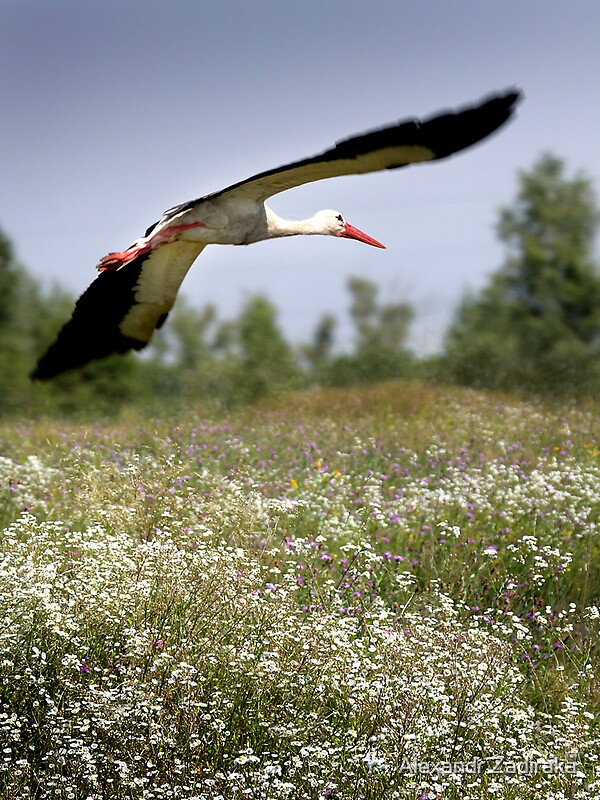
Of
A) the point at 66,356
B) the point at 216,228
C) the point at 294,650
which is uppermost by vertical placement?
the point at 216,228

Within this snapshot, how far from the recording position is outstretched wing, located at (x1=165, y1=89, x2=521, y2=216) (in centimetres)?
557

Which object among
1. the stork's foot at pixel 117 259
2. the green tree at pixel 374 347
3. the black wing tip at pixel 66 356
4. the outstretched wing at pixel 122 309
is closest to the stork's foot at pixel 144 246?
the stork's foot at pixel 117 259

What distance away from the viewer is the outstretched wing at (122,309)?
785 centimetres

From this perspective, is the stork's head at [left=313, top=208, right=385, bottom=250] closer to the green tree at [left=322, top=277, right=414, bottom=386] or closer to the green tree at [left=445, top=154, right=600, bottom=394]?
the green tree at [left=322, top=277, right=414, bottom=386]

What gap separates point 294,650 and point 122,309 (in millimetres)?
4081

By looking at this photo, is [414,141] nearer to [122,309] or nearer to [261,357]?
[122,309]

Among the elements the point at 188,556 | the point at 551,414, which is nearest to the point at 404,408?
the point at 551,414

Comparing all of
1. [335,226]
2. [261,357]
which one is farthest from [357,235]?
[261,357]

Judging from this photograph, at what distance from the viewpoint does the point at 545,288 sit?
19531mm

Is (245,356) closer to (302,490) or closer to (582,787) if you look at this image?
(302,490)

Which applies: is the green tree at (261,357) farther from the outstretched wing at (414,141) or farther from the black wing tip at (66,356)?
the outstretched wing at (414,141)

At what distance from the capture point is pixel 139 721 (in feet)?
14.7

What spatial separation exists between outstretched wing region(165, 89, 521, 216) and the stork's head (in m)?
1.84

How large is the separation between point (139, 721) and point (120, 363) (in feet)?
35.2
